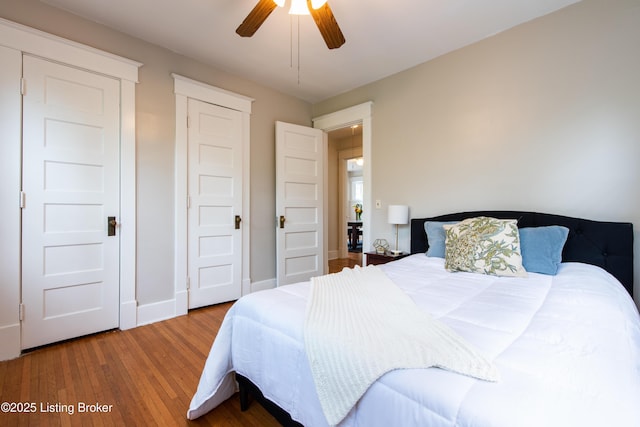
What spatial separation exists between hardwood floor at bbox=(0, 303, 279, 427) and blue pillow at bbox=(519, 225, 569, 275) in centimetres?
187

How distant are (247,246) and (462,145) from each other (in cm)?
→ 258

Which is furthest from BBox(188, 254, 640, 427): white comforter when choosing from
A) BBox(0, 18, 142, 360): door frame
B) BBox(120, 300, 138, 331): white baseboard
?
BBox(0, 18, 142, 360): door frame

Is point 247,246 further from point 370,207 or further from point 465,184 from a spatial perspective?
point 465,184

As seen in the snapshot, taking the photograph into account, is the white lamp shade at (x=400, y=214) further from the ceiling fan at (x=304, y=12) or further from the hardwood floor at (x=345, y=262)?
the hardwood floor at (x=345, y=262)

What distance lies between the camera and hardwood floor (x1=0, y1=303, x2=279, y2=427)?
1.46 metres

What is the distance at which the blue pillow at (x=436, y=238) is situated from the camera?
237 centimetres

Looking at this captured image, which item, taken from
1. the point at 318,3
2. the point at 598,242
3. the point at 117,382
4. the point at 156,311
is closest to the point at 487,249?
the point at 598,242

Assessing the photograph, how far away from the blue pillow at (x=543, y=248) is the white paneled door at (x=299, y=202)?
2.50 metres

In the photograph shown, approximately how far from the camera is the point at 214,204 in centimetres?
310

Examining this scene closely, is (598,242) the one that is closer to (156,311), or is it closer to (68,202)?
(156,311)

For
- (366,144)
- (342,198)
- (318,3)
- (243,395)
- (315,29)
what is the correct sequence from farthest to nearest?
(342,198) → (366,144) → (315,29) → (318,3) → (243,395)

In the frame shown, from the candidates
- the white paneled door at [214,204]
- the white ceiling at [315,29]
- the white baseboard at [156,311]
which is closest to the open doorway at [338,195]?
the white ceiling at [315,29]

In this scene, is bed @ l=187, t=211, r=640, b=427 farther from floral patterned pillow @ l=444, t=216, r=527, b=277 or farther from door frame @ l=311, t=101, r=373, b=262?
door frame @ l=311, t=101, r=373, b=262

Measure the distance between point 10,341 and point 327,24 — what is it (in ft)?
10.3
